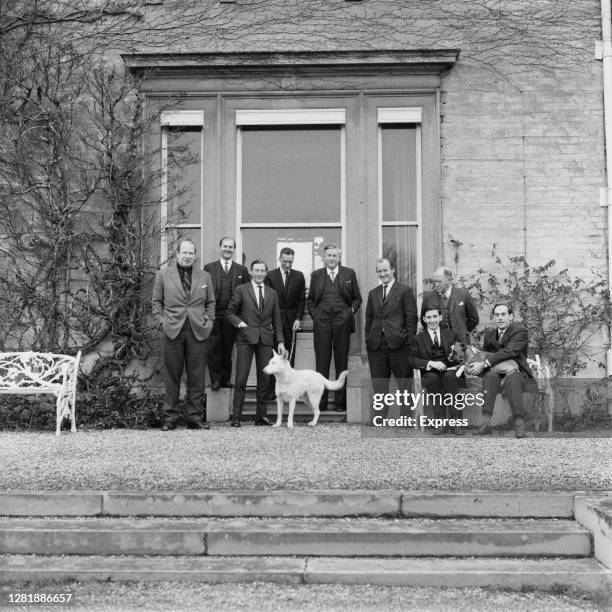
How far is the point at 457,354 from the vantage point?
707 centimetres

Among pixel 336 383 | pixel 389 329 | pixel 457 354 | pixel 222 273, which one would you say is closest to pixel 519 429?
pixel 457 354

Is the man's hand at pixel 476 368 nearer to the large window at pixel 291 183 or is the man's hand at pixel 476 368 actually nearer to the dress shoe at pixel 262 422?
the dress shoe at pixel 262 422

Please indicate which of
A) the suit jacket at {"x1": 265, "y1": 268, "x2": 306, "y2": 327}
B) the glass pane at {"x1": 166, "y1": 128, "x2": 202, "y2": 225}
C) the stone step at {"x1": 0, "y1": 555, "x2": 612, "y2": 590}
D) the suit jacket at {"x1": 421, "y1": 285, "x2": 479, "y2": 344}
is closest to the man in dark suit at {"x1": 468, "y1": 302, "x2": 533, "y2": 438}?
the suit jacket at {"x1": 421, "y1": 285, "x2": 479, "y2": 344}

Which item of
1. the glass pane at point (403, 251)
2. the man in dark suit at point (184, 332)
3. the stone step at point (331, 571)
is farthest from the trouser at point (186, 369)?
the stone step at point (331, 571)

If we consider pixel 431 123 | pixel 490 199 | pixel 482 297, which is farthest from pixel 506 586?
pixel 431 123

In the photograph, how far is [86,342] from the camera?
8.93m

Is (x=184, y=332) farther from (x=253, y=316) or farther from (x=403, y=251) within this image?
(x=403, y=251)

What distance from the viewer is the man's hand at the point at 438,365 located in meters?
7.02

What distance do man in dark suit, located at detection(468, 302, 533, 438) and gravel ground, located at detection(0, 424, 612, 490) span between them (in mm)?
248

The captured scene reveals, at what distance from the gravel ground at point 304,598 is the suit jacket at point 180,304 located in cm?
359

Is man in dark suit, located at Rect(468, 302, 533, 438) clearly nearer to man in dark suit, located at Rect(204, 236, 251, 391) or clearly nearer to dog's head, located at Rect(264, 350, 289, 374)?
dog's head, located at Rect(264, 350, 289, 374)

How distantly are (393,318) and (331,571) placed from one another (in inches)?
153

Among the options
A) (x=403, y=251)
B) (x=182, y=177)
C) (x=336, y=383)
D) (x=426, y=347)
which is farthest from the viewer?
(x=182, y=177)

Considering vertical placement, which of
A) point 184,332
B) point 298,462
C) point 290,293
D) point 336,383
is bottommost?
point 298,462
